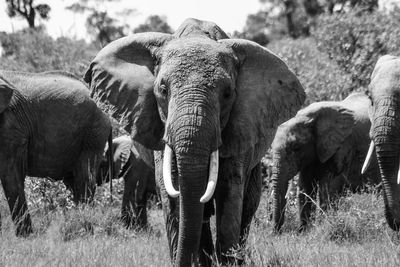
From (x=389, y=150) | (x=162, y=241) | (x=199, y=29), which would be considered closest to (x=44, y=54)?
(x=162, y=241)

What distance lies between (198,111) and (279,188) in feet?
15.4

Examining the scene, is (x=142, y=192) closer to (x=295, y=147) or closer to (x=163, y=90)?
(x=295, y=147)

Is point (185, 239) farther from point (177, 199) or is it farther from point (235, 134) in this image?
point (235, 134)

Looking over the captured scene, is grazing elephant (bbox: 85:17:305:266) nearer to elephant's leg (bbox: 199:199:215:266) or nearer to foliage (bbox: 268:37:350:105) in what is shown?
elephant's leg (bbox: 199:199:215:266)

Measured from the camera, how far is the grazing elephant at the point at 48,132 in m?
8.81

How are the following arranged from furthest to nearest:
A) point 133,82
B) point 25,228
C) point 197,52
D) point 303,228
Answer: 1. point 303,228
2. point 25,228
3. point 133,82
4. point 197,52

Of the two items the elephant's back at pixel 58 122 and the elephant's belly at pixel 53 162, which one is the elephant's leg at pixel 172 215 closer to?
the elephant's back at pixel 58 122

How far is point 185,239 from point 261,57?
1467 millimetres

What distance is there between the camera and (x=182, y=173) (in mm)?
5109

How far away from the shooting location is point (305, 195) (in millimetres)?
10047

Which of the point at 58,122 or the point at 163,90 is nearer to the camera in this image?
the point at 163,90

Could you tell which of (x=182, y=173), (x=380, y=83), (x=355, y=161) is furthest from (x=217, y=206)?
(x=355, y=161)

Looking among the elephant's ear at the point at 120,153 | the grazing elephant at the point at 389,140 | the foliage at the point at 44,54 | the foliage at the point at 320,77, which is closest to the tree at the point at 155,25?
the foliage at the point at 44,54

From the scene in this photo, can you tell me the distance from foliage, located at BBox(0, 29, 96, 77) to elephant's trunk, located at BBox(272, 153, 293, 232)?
22.7 feet
